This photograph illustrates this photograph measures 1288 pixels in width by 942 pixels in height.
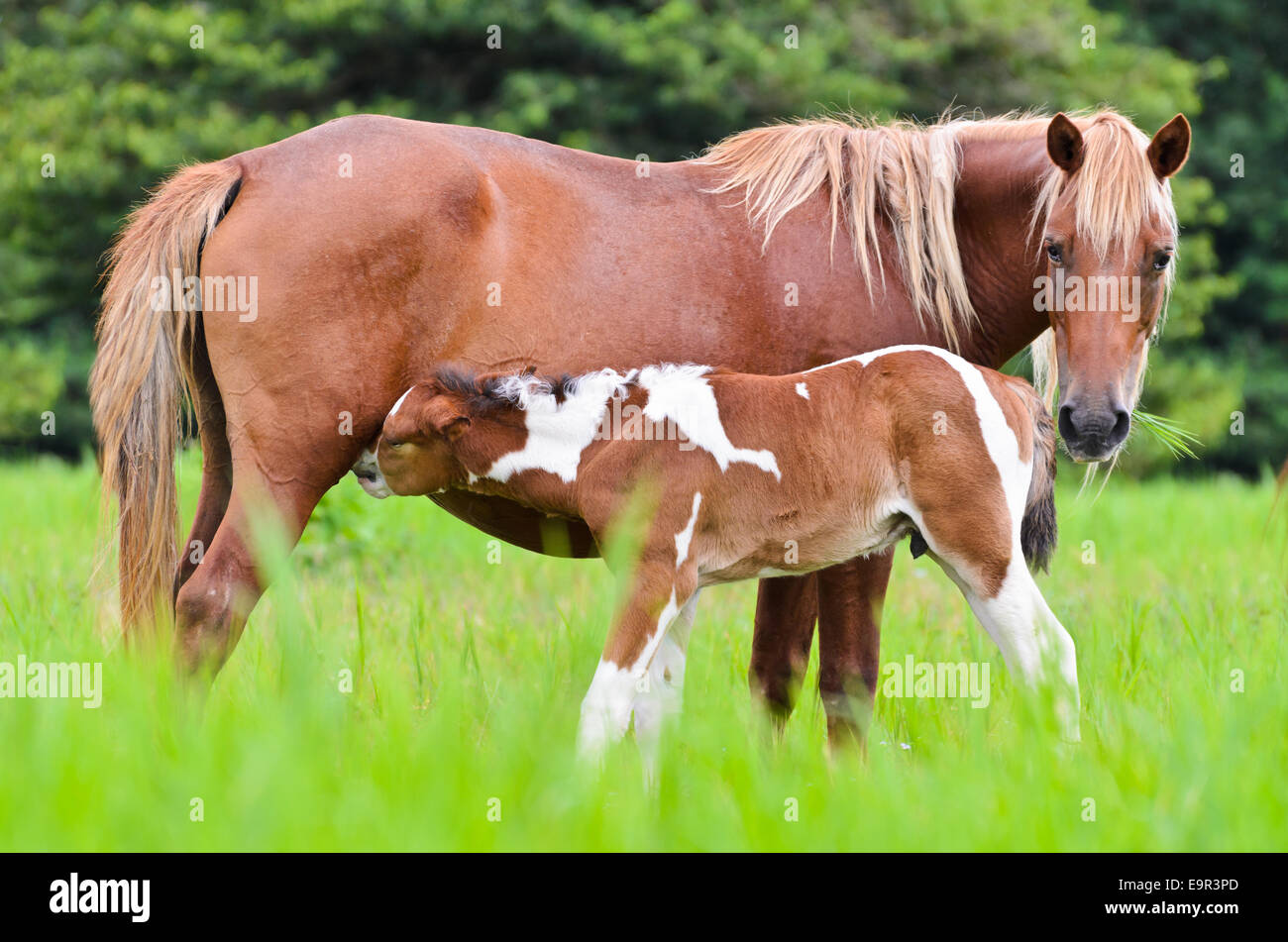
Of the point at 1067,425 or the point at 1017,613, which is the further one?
the point at 1067,425

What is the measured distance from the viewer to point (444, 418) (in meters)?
3.95

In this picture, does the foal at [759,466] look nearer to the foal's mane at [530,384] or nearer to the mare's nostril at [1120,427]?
the foal's mane at [530,384]

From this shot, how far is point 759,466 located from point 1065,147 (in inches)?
59.8

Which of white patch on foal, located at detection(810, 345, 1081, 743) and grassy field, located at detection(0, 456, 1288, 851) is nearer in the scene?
grassy field, located at detection(0, 456, 1288, 851)

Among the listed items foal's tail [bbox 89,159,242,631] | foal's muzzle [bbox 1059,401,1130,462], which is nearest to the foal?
foal's muzzle [bbox 1059,401,1130,462]

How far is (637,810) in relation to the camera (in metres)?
2.96

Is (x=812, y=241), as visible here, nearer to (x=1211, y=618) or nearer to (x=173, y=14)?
(x=1211, y=618)

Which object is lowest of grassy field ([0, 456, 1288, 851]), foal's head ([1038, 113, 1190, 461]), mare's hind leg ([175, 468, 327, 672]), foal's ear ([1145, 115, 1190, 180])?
grassy field ([0, 456, 1288, 851])

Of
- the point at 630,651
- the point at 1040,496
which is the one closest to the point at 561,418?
the point at 630,651

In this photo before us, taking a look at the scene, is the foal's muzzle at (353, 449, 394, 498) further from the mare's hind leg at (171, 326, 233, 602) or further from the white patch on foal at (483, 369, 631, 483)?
the mare's hind leg at (171, 326, 233, 602)

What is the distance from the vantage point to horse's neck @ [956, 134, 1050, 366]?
4562mm

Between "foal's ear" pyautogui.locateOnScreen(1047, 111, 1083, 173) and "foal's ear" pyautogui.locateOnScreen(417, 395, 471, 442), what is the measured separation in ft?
7.05

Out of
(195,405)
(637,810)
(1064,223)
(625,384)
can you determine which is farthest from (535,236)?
(637,810)

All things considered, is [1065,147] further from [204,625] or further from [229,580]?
[204,625]
